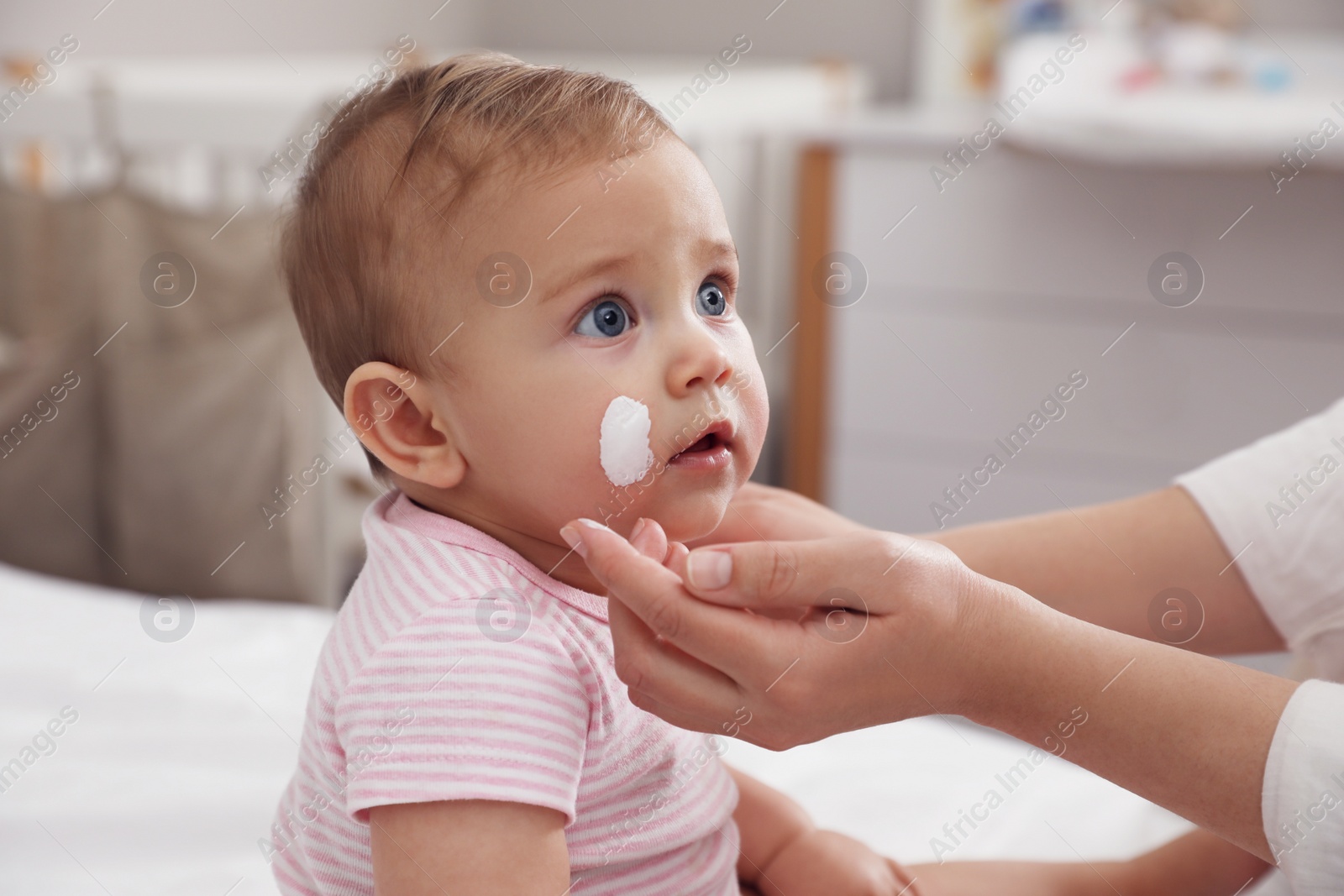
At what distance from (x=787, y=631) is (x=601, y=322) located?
0.61 feet

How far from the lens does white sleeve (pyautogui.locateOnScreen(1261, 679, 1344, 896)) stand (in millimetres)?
619

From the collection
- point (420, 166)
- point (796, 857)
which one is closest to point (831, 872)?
point (796, 857)

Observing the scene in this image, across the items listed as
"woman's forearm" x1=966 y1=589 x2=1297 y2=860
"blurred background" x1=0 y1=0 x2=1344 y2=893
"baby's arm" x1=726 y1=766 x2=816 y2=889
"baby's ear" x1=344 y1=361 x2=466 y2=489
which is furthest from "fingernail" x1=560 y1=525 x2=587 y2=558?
"blurred background" x1=0 y1=0 x2=1344 y2=893

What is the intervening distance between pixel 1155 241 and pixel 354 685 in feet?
6.33

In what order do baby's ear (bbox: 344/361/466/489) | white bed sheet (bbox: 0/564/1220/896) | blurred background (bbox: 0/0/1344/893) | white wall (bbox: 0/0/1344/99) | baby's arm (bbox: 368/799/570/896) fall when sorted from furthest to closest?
white wall (bbox: 0/0/1344/99)
blurred background (bbox: 0/0/1344/893)
white bed sheet (bbox: 0/564/1220/896)
baby's ear (bbox: 344/361/466/489)
baby's arm (bbox: 368/799/570/896)

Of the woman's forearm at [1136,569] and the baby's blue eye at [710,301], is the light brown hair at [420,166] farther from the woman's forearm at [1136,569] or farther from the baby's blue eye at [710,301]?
the woman's forearm at [1136,569]

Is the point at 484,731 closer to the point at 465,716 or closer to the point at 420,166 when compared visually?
the point at 465,716

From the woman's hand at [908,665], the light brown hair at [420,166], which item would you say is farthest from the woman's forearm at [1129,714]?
the light brown hair at [420,166]

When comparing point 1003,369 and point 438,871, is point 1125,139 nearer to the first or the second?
point 1003,369

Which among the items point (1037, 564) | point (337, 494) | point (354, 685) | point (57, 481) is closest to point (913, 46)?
point (337, 494)

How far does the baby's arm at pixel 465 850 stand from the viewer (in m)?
0.57

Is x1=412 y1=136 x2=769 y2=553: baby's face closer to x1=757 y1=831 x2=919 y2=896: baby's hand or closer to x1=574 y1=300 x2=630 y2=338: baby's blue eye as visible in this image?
x1=574 y1=300 x2=630 y2=338: baby's blue eye

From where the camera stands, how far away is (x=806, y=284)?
2.52 meters

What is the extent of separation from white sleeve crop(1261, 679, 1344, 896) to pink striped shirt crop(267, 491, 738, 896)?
30 cm
